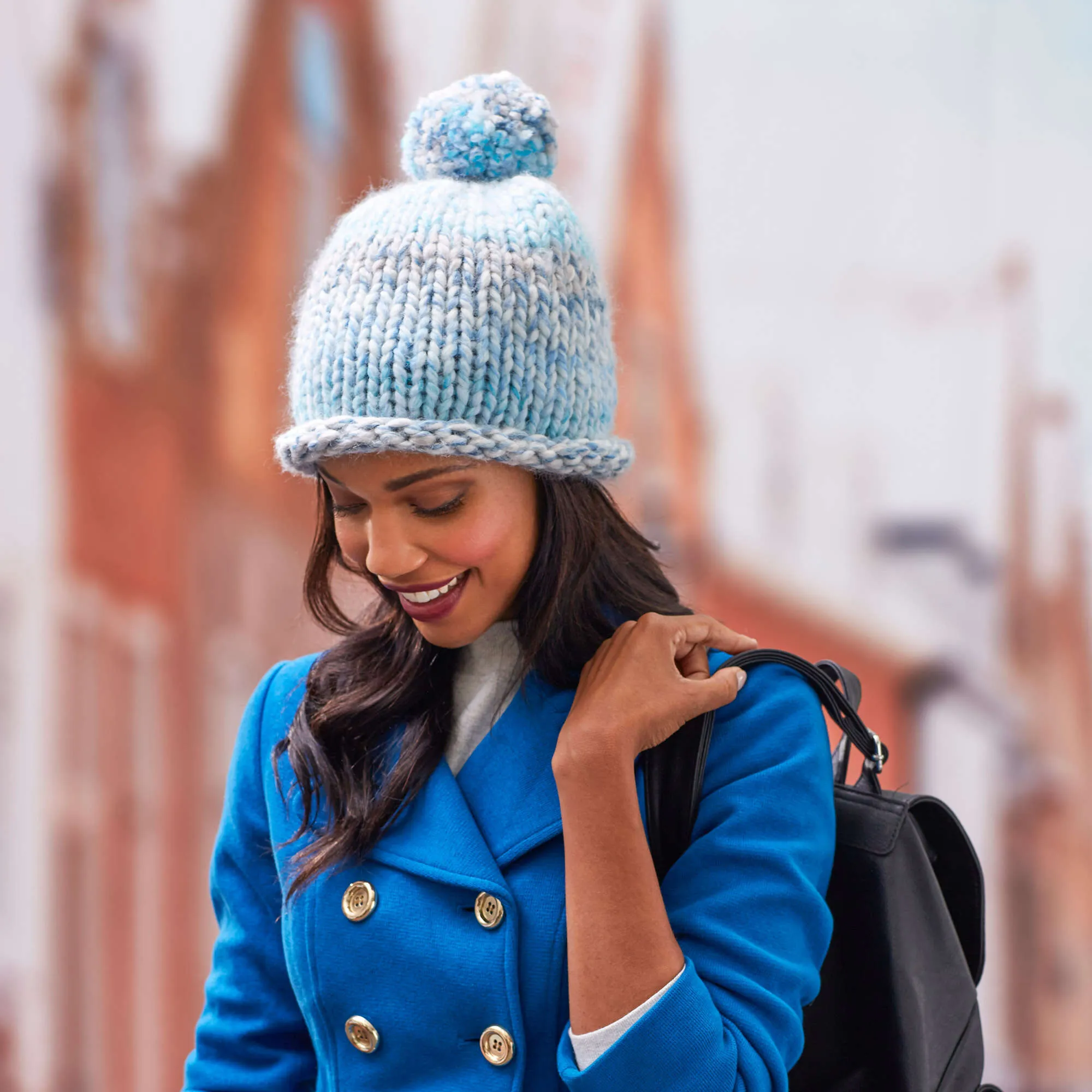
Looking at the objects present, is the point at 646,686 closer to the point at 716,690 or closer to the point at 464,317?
the point at 716,690

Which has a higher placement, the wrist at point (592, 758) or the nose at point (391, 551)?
the nose at point (391, 551)

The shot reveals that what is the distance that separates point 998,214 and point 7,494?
2952mm

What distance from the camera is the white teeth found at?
4.21 ft

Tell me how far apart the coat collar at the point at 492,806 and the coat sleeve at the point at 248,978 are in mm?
198

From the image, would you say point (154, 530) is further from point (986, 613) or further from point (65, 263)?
point (986, 613)

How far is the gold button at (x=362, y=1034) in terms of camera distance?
128 centimetres

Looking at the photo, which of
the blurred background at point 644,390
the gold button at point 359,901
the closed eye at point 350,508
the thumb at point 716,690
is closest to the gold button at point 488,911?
the gold button at point 359,901

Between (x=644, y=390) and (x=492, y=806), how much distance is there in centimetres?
274

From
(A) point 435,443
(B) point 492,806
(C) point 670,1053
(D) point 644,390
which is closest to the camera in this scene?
(C) point 670,1053

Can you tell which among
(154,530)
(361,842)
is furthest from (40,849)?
(361,842)

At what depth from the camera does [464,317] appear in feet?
4.03

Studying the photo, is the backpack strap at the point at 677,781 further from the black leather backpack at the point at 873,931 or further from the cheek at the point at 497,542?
the cheek at the point at 497,542

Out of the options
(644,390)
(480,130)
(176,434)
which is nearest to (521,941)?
(480,130)

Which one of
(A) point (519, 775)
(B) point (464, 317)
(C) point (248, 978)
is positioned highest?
(B) point (464, 317)
